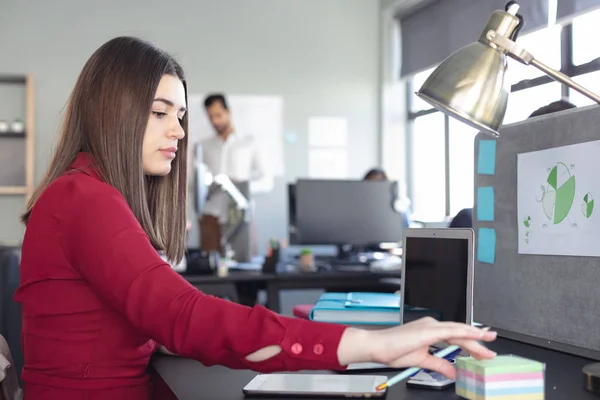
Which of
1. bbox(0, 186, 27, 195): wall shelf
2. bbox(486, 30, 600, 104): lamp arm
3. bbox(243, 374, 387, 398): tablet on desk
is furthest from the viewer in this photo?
bbox(0, 186, 27, 195): wall shelf

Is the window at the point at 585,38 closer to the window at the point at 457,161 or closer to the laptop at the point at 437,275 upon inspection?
the window at the point at 457,161

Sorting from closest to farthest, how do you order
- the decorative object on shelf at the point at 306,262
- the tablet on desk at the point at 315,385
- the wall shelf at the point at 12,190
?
the tablet on desk at the point at 315,385 → the decorative object on shelf at the point at 306,262 → the wall shelf at the point at 12,190

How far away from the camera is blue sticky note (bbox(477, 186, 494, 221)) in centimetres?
142

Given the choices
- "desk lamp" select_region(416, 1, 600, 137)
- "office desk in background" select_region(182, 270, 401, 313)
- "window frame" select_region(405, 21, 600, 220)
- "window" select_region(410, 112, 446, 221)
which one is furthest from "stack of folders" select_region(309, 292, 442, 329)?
"window" select_region(410, 112, 446, 221)

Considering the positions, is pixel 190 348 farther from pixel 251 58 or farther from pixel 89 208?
pixel 251 58

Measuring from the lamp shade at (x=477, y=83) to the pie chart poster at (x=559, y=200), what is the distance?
0.63 feet

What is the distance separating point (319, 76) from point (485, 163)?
4.29 m

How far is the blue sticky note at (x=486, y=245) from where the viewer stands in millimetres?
1400

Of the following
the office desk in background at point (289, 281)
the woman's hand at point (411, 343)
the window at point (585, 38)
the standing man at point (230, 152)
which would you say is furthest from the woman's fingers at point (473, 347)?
the standing man at point (230, 152)

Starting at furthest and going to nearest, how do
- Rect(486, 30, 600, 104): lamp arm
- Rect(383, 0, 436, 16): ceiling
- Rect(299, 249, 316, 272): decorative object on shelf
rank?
Rect(383, 0, 436, 16): ceiling, Rect(299, 249, 316, 272): decorative object on shelf, Rect(486, 30, 600, 104): lamp arm

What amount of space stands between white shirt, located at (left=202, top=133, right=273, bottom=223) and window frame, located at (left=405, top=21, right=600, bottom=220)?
3.93 ft

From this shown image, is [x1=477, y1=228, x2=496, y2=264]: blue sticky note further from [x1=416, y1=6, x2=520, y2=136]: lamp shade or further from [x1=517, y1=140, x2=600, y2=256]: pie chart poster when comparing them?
[x1=416, y1=6, x2=520, y2=136]: lamp shade

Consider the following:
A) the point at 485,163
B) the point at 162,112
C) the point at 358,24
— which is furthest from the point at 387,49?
the point at 162,112

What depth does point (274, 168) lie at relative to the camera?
5512 millimetres
